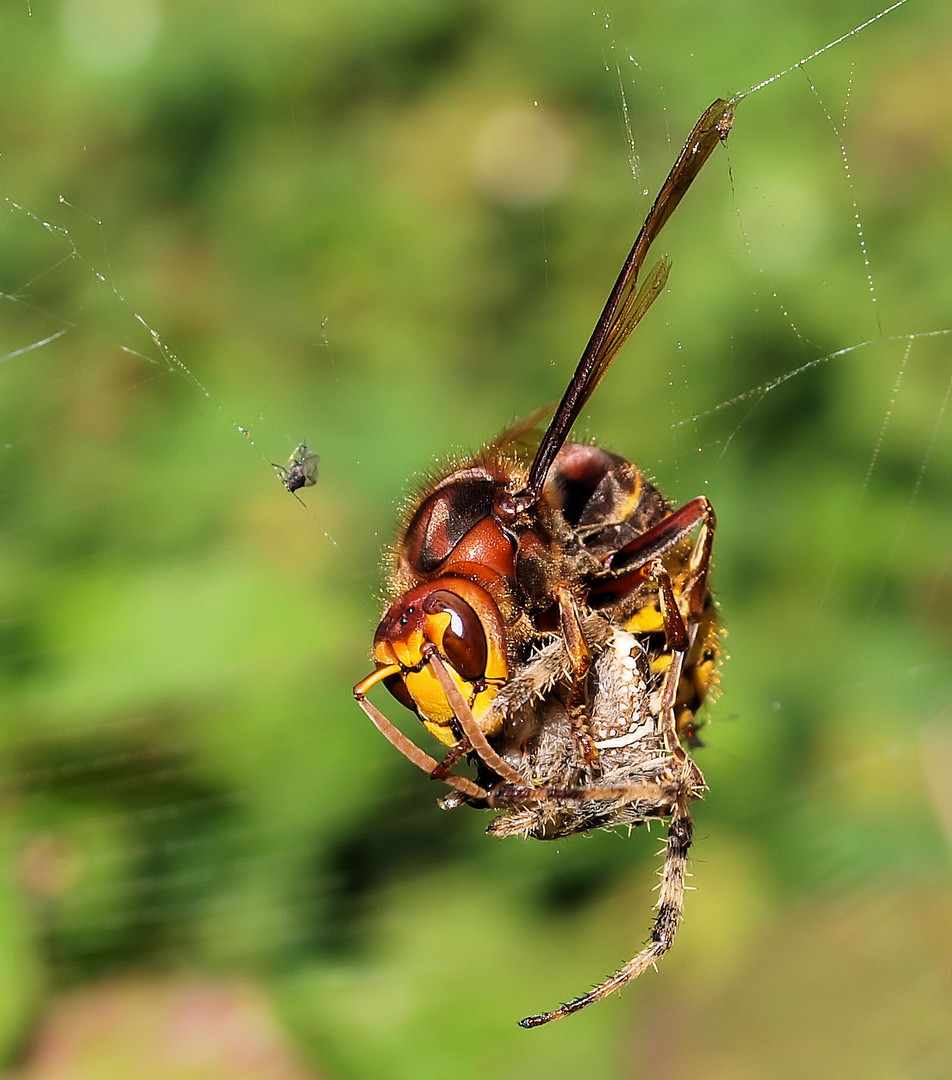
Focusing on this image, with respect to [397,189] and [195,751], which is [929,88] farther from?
[195,751]

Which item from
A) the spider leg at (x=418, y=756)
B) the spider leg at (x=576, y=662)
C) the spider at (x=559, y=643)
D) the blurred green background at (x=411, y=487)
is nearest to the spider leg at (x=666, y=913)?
the spider at (x=559, y=643)

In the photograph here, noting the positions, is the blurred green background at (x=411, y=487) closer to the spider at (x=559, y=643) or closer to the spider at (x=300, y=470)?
the spider at (x=300, y=470)

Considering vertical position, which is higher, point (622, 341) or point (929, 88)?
point (929, 88)

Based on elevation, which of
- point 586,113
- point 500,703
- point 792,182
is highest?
point 586,113

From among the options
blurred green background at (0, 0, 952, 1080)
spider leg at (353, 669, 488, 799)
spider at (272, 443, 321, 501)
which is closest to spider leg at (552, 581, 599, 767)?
spider leg at (353, 669, 488, 799)

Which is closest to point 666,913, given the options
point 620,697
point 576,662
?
point 620,697

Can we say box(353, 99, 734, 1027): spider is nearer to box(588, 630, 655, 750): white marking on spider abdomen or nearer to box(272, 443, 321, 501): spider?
box(588, 630, 655, 750): white marking on spider abdomen

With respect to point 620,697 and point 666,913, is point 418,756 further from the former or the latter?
point 666,913

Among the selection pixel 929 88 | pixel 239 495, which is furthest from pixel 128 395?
pixel 929 88
